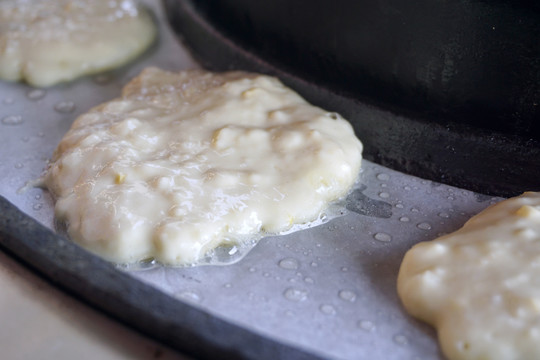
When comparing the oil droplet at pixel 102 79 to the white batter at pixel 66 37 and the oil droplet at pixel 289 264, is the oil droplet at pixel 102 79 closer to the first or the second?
the white batter at pixel 66 37

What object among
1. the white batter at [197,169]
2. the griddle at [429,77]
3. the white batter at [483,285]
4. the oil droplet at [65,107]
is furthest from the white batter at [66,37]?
the white batter at [483,285]

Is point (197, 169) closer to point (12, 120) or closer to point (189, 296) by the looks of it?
point (189, 296)

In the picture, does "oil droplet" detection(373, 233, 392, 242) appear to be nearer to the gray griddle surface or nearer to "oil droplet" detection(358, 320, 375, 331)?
the gray griddle surface

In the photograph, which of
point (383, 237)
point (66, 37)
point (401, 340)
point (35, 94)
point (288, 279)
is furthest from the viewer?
point (66, 37)

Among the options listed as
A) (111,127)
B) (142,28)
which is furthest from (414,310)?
(142,28)

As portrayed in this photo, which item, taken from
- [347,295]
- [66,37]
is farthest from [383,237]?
[66,37]

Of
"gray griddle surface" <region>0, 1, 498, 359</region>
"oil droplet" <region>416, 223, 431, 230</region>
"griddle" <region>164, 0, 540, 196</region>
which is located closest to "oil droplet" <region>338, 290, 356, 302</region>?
"gray griddle surface" <region>0, 1, 498, 359</region>
